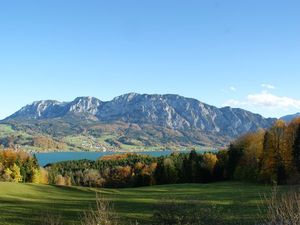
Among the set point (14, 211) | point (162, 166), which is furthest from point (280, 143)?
point (14, 211)

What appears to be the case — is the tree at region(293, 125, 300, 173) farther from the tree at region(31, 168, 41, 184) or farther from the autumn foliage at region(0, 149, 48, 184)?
the tree at region(31, 168, 41, 184)

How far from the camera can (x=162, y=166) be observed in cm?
11800

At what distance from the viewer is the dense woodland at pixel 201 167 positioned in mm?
76750

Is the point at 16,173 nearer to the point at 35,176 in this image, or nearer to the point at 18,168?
the point at 18,168

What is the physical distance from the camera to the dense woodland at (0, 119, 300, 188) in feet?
252

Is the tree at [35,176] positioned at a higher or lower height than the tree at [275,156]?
lower

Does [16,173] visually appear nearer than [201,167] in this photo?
No

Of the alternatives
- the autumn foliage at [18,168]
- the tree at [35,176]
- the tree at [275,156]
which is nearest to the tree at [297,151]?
the tree at [275,156]

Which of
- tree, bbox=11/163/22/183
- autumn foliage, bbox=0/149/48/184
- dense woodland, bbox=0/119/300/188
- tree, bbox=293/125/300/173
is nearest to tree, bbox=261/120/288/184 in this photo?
dense woodland, bbox=0/119/300/188

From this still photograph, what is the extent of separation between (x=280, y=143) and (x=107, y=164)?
100 meters

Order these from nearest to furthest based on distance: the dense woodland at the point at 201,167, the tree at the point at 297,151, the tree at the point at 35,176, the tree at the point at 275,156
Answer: the tree at the point at 297,151 < the tree at the point at 275,156 < the dense woodland at the point at 201,167 < the tree at the point at 35,176

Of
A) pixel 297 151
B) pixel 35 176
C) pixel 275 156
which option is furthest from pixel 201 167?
pixel 35 176

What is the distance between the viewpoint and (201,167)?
349 ft

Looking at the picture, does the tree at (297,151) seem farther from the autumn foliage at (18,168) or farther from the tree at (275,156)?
the autumn foliage at (18,168)
